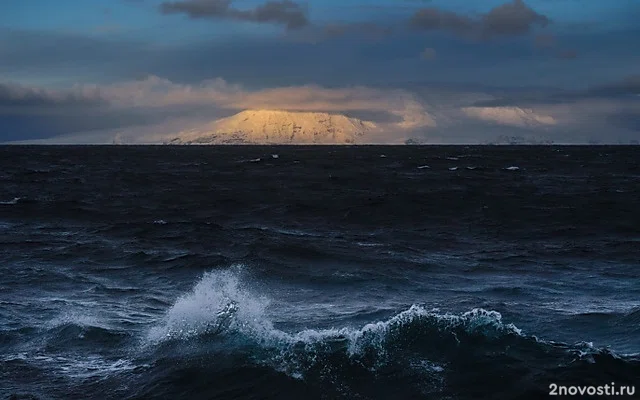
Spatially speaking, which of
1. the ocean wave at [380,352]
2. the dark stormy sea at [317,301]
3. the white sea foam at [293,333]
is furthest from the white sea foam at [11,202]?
the ocean wave at [380,352]

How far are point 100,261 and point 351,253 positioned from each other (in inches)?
418

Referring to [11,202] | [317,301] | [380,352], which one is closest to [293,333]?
[380,352]

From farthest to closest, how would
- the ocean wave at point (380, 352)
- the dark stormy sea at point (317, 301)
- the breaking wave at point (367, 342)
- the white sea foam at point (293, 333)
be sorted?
1. the white sea foam at point (293, 333)
2. the breaking wave at point (367, 342)
3. the dark stormy sea at point (317, 301)
4. the ocean wave at point (380, 352)

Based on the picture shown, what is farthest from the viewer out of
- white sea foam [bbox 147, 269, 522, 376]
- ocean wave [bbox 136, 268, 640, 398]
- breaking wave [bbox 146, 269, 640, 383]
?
white sea foam [bbox 147, 269, 522, 376]

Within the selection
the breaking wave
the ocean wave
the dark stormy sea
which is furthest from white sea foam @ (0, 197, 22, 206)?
the ocean wave

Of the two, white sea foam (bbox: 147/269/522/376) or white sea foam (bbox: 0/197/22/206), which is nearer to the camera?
white sea foam (bbox: 147/269/522/376)

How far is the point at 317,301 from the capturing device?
20219 millimetres

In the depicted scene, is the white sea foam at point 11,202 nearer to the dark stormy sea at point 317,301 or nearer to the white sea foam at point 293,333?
the dark stormy sea at point 317,301

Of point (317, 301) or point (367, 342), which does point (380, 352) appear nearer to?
point (367, 342)

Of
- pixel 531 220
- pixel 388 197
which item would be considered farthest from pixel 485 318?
pixel 388 197

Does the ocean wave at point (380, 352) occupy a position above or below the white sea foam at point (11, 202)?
below

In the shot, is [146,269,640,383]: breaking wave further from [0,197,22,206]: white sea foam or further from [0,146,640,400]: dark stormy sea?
[0,197,22,206]: white sea foam

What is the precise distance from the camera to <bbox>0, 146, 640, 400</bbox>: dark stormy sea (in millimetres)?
13195

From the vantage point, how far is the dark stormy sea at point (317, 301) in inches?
520
